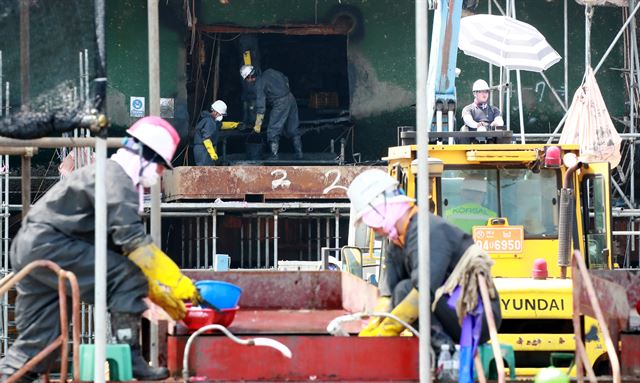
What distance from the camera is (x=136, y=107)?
80.9 feet

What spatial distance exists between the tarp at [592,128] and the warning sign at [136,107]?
7328 millimetres

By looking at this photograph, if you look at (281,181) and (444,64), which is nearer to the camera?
A: (444,64)

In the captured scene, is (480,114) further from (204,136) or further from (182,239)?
(204,136)

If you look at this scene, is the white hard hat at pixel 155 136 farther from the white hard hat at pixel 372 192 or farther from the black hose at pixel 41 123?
the white hard hat at pixel 372 192

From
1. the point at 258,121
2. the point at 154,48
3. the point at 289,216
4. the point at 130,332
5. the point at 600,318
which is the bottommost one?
the point at 130,332

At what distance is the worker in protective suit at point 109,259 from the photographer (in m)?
Answer: 8.38

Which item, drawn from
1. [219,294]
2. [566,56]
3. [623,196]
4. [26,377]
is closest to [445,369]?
[219,294]

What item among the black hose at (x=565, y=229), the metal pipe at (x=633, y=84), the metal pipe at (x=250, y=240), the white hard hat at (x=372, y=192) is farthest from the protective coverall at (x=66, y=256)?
the metal pipe at (x=633, y=84)

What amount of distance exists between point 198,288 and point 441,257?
1511mm

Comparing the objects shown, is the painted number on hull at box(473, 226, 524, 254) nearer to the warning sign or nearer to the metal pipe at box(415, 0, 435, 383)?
the metal pipe at box(415, 0, 435, 383)

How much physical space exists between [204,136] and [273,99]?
146 cm

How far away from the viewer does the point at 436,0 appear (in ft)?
60.8

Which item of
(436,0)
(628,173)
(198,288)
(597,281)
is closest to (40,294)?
(198,288)

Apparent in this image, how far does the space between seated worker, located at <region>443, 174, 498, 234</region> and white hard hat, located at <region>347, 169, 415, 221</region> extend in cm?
495
